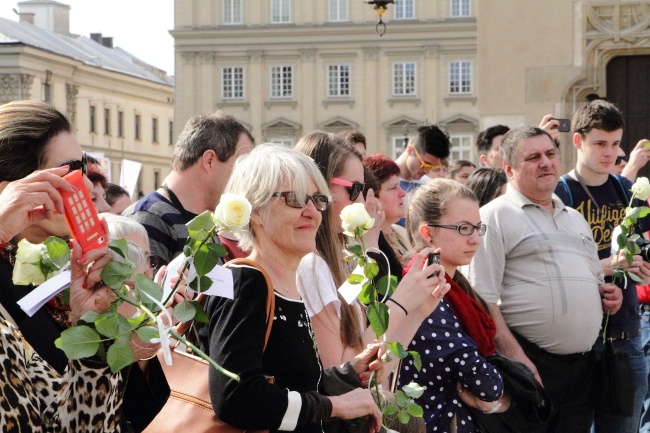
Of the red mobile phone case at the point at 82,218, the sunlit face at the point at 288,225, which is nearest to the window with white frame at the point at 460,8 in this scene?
the sunlit face at the point at 288,225

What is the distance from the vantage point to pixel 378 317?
436cm

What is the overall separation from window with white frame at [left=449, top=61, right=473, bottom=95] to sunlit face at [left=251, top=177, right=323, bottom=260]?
222 ft

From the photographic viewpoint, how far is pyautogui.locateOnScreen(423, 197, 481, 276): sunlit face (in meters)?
5.87

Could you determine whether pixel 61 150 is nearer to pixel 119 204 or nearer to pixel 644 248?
pixel 644 248

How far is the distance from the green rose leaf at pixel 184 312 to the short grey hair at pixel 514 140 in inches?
147

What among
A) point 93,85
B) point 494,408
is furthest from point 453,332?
point 93,85

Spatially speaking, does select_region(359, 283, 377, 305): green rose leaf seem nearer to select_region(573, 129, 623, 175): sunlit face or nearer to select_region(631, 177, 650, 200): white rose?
select_region(631, 177, 650, 200): white rose

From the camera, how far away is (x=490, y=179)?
8.04m

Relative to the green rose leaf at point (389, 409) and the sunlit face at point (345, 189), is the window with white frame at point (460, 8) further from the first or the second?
the green rose leaf at point (389, 409)

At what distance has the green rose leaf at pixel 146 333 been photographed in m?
3.40

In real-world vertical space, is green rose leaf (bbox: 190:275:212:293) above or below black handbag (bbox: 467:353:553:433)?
above

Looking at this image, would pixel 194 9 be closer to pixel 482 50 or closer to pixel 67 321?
pixel 482 50

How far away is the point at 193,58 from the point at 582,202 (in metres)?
66.6

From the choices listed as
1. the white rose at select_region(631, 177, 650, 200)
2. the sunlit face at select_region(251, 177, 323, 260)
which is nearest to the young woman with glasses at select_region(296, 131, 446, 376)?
the sunlit face at select_region(251, 177, 323, 260)
